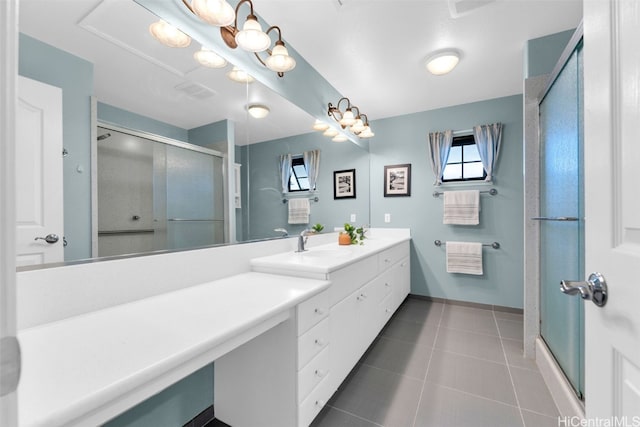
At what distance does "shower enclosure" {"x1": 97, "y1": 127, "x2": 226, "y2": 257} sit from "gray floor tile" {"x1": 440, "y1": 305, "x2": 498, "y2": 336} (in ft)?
7.83

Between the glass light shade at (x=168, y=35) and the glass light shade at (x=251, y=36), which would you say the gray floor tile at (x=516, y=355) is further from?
the glass light shade at (x=168, y=35)

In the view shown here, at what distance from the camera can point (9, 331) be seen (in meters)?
0.29

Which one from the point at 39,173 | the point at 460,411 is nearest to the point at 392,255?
the point at 460,411

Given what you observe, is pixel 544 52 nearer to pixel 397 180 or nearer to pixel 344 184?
pixel 397 180

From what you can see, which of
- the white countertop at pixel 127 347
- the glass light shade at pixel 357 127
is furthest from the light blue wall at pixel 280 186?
the white countertop at pixel 127 347

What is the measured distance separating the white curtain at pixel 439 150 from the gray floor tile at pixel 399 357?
72.6 inches

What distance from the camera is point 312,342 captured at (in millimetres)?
1163

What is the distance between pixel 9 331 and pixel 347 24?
210cm

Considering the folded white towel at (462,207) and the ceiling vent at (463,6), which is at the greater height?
the ceiling vent at (463,6)

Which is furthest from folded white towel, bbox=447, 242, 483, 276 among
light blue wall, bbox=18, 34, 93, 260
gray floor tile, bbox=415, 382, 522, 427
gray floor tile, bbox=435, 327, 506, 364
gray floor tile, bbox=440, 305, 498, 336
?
light blue wall, bbox=18, 34, 93, 260

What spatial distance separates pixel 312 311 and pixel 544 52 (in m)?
2.47

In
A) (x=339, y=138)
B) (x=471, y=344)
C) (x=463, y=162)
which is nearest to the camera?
(x=471, y=344)

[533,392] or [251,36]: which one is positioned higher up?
[251,36]

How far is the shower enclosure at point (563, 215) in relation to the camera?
49.1 inches
